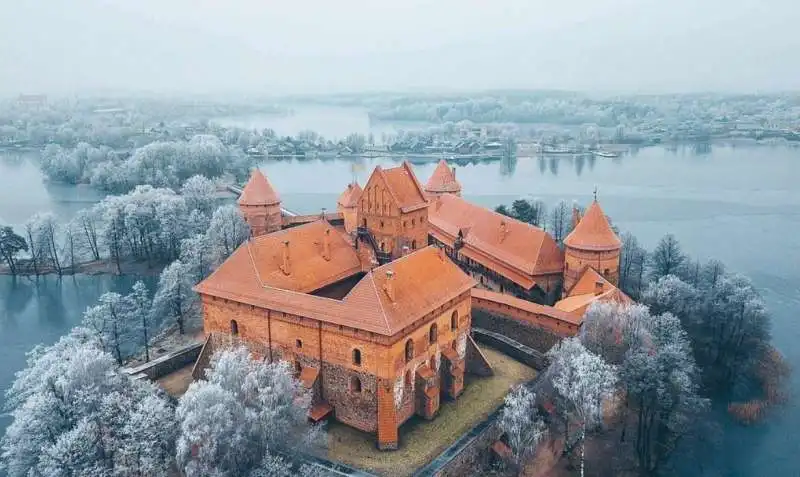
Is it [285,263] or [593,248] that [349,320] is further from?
[593,248]

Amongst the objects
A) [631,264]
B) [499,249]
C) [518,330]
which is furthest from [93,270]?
[631,264]

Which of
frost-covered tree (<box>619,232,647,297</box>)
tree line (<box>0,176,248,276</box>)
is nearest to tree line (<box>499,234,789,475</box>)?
frost-covered tree (<box>619,232,647,297</box>)

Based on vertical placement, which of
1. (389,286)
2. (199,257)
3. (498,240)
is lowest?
(199,257)

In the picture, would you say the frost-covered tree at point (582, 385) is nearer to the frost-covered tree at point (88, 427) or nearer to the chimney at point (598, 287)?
the chimney at point (598, 287)

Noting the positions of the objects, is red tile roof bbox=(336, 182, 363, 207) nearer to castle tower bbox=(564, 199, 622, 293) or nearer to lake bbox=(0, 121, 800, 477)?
lake bbox=(0, 121, 800, 477)

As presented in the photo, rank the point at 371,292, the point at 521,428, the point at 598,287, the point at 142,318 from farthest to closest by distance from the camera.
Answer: the point at 142,318
the point at 598,287
the point at 371,292
the point at 521,428

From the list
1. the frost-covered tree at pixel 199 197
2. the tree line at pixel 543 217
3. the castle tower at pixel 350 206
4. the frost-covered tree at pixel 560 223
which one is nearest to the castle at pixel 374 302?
the castle tower at pixel 350 206

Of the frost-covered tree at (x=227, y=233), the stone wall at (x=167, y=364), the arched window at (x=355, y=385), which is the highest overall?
the frost-covered tree at (x=227, y=233)
